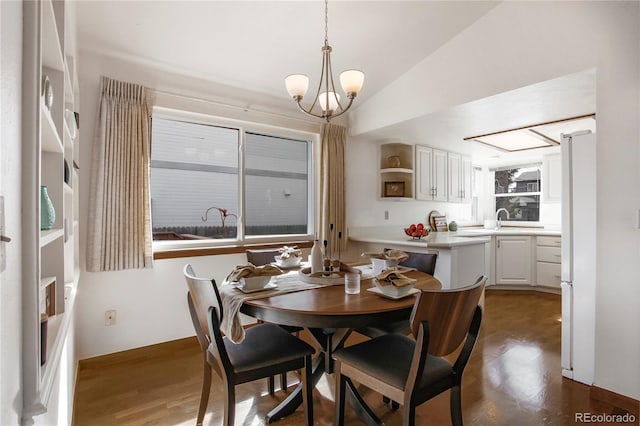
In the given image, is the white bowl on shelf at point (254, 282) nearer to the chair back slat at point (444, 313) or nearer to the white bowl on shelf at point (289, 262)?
the white bowl on shelf at point (289, 262)

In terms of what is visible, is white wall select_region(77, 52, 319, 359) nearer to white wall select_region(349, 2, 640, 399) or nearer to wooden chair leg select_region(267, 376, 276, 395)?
wooden chair leg select_region(267, 376, 276, 395)

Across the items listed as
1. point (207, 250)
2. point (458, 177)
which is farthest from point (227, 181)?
point (458, 177)

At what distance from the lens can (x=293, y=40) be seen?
2.61 m

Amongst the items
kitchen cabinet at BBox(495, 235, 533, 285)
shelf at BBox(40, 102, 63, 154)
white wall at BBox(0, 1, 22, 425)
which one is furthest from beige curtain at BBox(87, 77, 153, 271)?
kitchen cabinet at BBox(495, 235, 533, 285)

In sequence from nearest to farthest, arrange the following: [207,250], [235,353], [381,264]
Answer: [235,353] < [381,264] < [207,250]

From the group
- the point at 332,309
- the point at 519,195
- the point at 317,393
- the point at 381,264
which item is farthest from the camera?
the point at 519,195

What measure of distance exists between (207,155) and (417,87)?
208cm

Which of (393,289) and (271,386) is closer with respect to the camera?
(393,289)

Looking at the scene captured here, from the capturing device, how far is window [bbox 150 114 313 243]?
2.94 metres

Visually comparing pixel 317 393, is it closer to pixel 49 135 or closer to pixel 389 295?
pixel 389 295

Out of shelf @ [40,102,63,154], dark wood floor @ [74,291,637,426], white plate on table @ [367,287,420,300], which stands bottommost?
dark wood floor @ [74,291,637,426]

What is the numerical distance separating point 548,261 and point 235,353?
15.2 ft

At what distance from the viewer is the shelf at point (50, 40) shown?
1.03 metres

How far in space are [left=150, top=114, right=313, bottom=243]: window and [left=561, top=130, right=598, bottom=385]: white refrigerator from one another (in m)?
2.34
